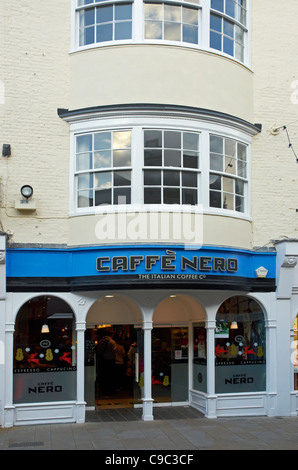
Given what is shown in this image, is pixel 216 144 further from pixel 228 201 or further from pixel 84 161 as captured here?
pixel 84 161

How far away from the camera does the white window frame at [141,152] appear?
12281 millimetres

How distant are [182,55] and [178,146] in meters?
1.93

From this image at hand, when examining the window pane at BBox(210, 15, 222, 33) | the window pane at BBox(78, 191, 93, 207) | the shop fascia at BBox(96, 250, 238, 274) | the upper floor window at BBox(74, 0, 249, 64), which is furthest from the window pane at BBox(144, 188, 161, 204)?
the window pane at BBox(210, 15, 222, 33)

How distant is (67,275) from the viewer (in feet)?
41.1

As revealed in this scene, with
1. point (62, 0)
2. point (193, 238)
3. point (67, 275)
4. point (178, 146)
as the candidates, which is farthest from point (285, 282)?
point (62, 0)

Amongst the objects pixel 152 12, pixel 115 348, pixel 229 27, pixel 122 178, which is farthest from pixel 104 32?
pixel 115 348

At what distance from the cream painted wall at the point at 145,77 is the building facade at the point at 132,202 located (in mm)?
28

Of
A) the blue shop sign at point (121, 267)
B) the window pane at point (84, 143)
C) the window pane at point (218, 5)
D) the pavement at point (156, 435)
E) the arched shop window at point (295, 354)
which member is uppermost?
the window pane at point (218, 5)

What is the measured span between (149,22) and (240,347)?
7.38 m

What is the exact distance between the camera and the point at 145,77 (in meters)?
12.5

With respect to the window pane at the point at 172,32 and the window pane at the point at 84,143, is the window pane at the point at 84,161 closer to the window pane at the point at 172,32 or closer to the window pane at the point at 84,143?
the window pane at the point at 84,143

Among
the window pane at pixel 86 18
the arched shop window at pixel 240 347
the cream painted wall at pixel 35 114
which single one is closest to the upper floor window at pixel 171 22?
the window pane at pixel 86 18

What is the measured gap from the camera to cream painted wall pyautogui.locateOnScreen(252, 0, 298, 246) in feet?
45.4
